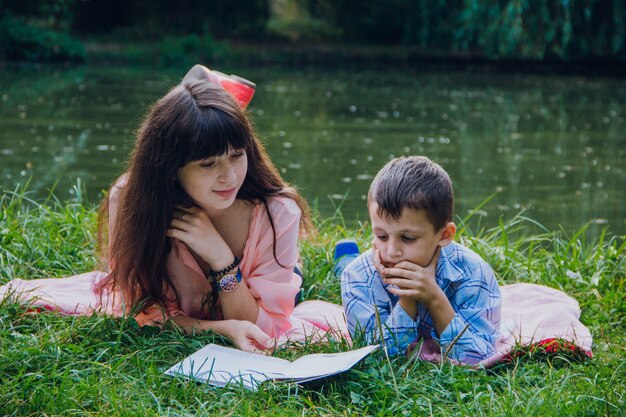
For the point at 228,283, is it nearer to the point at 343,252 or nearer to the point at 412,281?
the point at 412,281

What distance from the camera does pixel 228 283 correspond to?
290 cm

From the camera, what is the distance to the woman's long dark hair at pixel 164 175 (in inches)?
107

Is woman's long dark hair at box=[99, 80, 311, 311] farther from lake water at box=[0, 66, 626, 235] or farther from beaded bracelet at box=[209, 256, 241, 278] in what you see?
lake water at box=[0, 66, 626, 235]

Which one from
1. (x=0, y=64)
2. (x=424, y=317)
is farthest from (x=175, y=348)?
(x=0, y=64)

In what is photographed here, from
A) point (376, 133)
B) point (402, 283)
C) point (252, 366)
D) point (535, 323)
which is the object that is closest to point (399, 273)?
point (402, 283)

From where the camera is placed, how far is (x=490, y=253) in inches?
151

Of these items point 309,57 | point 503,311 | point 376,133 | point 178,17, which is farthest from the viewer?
point 178,17

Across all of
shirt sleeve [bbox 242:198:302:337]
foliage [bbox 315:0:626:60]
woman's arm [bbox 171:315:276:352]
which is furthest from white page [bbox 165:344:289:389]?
foliage [bbox 315:0:626:60]

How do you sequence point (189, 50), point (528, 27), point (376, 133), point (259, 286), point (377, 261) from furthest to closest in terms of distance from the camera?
point (189, 50) < point (528, 27) < point (376, 133) < point (259, 286) < point (377, 261)

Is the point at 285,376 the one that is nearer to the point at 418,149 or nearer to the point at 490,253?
the point at 490,253

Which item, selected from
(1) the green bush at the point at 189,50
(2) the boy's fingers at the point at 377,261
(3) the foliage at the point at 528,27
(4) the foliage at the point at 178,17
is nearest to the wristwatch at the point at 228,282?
(2) the boy's fingers at the point at 377,261

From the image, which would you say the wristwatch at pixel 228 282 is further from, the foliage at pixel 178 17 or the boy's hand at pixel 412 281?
the foliage at pixel 178 17

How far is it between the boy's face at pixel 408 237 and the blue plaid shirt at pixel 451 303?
114 millimetres

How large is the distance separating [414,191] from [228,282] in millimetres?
689
